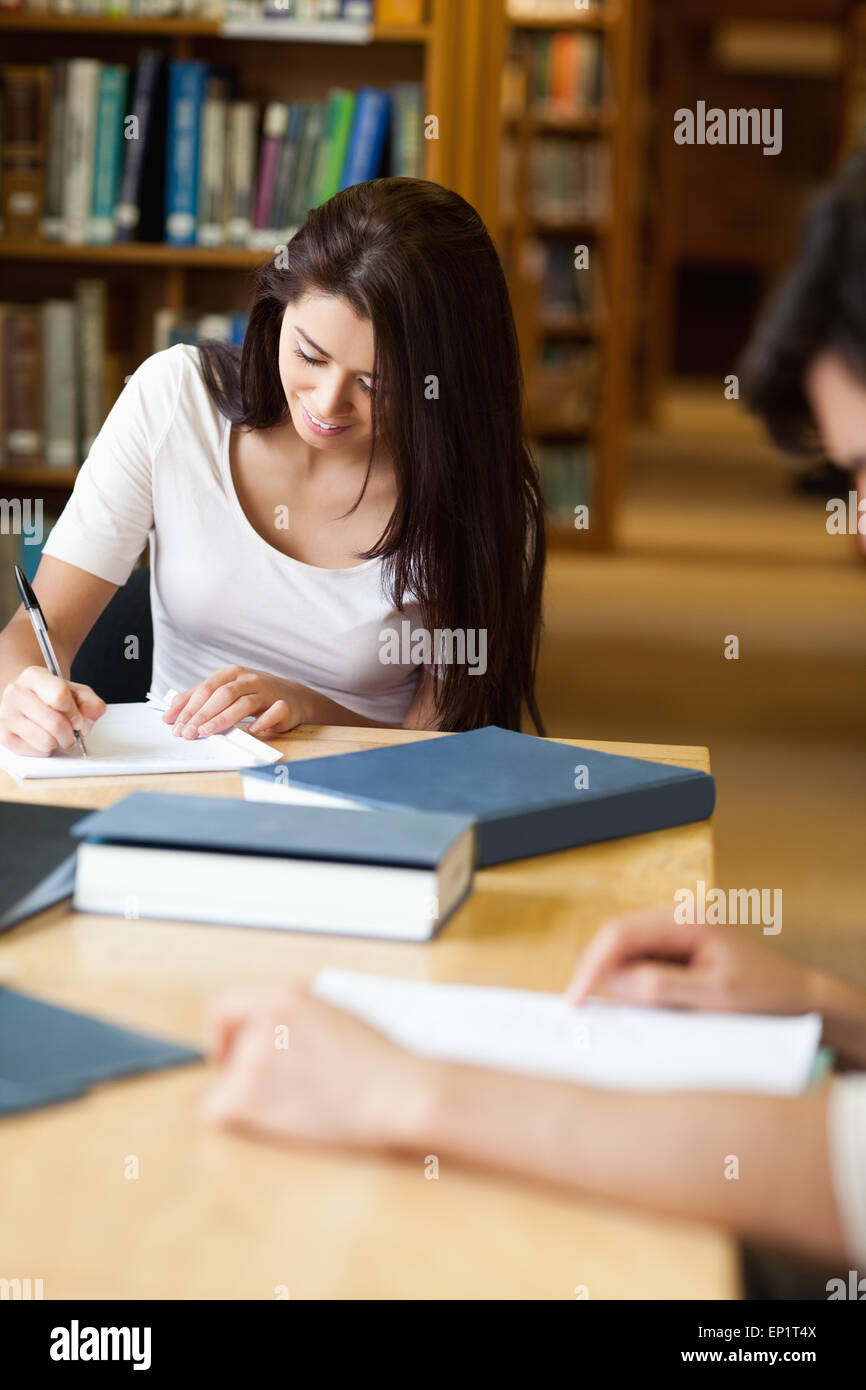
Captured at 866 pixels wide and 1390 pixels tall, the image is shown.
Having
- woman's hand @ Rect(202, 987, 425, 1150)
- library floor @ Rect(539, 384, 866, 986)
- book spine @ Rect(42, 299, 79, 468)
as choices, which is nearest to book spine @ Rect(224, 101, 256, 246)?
book spine @ Rect(42, 299, 79, 468)

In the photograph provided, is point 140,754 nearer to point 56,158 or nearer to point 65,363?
point 65,363

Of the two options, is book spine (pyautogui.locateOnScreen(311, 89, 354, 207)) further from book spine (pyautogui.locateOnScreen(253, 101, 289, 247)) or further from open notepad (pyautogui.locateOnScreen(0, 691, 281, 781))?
open notepad (pyautogui.locateOnScreen(0, 691, 281, 781))

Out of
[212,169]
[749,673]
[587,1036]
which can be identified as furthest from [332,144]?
[587,1036]

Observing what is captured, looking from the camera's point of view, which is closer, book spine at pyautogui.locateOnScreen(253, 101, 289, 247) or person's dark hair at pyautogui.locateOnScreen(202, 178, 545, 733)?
person's dark hair at pyautogui.locateOnScreen(202, 178, 545, 733)

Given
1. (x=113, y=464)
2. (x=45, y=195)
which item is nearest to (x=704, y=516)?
(x=45, y=195)

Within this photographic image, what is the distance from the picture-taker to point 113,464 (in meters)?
1.77

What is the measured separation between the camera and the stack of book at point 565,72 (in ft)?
20.3

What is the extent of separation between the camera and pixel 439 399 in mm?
1668

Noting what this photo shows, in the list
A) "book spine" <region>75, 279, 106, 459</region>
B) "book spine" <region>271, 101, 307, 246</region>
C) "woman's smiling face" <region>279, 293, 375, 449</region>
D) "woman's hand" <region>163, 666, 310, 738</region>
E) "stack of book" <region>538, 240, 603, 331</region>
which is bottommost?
"woman's hand" <region>163, 666, 310, 738</region>

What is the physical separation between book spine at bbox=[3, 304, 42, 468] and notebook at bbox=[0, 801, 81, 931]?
226cm

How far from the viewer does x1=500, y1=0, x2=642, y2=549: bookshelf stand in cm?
613

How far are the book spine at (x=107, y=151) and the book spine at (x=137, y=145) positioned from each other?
2 centimetres
